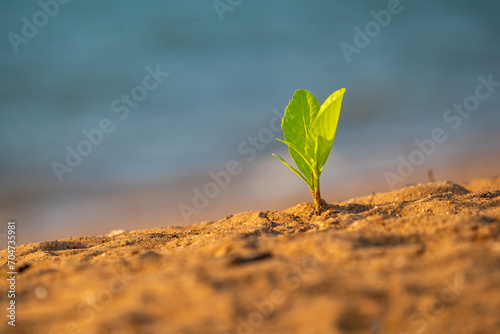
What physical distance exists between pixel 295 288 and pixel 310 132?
8.92 ft

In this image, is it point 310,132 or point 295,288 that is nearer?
point 295,288

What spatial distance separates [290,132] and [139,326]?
3.11m

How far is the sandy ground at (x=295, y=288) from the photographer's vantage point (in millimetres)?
1503

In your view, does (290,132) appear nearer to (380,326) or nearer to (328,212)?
(328,212)

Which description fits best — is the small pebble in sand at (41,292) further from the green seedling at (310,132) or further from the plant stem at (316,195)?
the plant stem at (316,195)

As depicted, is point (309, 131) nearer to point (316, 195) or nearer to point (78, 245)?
point (316, 195)

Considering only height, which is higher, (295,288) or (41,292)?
(41,292)

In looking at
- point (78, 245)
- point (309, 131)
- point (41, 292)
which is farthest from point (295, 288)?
point (78, 245)

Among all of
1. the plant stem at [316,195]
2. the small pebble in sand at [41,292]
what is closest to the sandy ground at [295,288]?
the small pebble in sand at [41,292]

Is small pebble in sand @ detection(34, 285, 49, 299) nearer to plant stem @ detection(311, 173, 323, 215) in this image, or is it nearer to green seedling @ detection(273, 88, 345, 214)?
green seedling @ detection(273, 88, 345, 214)

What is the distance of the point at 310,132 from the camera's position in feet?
13.9

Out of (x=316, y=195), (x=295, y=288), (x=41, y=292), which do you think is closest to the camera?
(x=295, y=288)

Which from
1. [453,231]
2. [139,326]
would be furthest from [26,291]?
[453,231]

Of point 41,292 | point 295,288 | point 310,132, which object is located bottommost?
point 295,288
